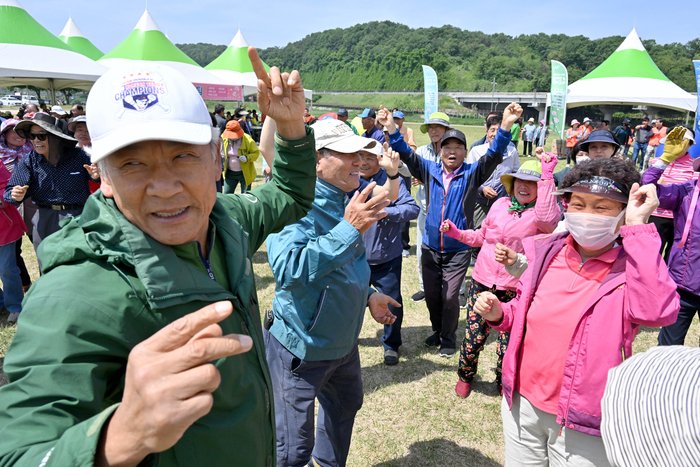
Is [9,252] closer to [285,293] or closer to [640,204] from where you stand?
[285,293]

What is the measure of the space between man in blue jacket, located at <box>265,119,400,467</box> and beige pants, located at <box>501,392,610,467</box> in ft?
2.88

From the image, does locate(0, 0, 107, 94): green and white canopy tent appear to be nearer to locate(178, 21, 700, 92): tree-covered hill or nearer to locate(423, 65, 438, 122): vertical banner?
locate(423, 65, 438, 122): vertical banner

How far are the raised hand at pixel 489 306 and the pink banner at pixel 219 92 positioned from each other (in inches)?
542

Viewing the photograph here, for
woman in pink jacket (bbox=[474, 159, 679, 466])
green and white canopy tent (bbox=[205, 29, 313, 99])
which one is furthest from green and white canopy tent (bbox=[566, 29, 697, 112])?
woman in pink jacket (bbox=[474, 159, 679, 466])

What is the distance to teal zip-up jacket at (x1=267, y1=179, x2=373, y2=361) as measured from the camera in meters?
2.08

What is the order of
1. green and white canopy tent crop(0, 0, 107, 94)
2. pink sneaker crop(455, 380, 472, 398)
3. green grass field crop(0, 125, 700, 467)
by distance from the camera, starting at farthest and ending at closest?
green and white canopy tent crop(0, 0, 107, 94)
pink sneaker crop(455, 380, 472, 398)
green grass field crop(0, 125, 700, 467)

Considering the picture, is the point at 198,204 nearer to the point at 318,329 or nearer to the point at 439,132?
the point at 318,329

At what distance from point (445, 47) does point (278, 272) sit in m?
132

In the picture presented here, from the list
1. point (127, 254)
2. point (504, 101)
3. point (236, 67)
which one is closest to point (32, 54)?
point (236, 67)

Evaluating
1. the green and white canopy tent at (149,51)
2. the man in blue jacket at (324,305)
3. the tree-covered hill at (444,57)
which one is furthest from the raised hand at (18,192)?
the tree-covered hill at (444,57)

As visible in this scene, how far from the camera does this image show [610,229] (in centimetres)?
211

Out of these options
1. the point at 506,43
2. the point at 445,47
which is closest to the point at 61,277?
the point at 445,47

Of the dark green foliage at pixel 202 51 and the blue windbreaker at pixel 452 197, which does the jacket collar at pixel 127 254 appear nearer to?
the blue windbreaker at pixel 452 197

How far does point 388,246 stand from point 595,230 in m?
2.45
